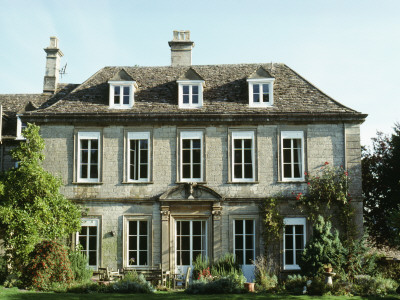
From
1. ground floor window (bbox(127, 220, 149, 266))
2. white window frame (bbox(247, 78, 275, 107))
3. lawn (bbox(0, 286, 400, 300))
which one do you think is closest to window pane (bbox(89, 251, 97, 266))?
ground floor window (bbox(127, 220, 149, 266))

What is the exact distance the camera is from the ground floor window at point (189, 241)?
2191cm

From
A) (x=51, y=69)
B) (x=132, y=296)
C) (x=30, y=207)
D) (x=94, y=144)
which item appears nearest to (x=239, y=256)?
(x=132, y=296)

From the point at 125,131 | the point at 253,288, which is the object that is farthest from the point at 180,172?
the point at 253,288

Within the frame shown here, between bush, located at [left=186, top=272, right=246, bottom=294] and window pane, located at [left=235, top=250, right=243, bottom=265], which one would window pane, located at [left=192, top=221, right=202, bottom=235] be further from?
bush, located at [left=186, top=272, right=246, bottom=294]

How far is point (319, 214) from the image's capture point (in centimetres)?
2169

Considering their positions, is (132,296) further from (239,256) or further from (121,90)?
(121,90)

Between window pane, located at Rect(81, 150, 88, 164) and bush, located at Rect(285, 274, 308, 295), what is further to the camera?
window pane, located at Rect(81, 150, 88, 164)

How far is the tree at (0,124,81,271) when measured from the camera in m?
19.5

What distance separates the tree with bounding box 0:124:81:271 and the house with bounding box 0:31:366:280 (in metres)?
1.25

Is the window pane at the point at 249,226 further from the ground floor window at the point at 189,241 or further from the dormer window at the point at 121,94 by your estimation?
the dormer window at the point at 121,94

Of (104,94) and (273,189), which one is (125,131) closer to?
(104,94)

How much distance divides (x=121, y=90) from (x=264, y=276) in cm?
1044

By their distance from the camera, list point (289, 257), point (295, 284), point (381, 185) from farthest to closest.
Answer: point (381, 185)
point (289, 257)
point (295, 284)

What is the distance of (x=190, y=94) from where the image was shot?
23.2 meters
